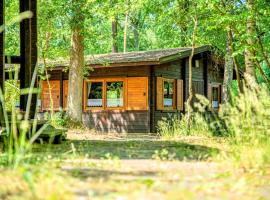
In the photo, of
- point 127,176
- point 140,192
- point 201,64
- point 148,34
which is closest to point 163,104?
point 201,64

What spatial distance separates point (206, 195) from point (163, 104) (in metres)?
15.9

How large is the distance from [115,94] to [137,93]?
115 cm

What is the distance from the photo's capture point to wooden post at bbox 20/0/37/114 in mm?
10477

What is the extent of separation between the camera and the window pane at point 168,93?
784 inches

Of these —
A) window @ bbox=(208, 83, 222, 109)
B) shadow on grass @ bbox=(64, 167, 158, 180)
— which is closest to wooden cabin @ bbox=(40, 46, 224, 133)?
window @ bbox=(208, 83, 222, 109)

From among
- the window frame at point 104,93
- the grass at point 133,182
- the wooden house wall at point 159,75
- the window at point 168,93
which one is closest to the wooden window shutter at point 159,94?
the wooden house wall at point 159,75

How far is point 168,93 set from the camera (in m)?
20.2

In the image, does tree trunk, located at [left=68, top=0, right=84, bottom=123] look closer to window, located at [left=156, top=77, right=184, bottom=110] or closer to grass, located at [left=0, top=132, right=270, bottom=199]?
window, located at [left=156, top=77, right=184, bottom=110]

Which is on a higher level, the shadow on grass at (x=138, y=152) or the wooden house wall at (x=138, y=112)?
the wooden house wall at (x=138, y=112)

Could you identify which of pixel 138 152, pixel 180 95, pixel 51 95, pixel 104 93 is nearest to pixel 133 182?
pixel 138 152

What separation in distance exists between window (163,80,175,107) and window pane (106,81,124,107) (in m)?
1.72

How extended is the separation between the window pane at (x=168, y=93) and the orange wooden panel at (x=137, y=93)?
1.17 metres

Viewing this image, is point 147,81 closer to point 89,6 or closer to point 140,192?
point 89,6

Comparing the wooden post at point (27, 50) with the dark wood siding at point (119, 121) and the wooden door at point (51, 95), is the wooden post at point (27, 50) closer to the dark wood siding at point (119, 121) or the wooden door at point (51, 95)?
the dark wood siding at point (119, 121)
